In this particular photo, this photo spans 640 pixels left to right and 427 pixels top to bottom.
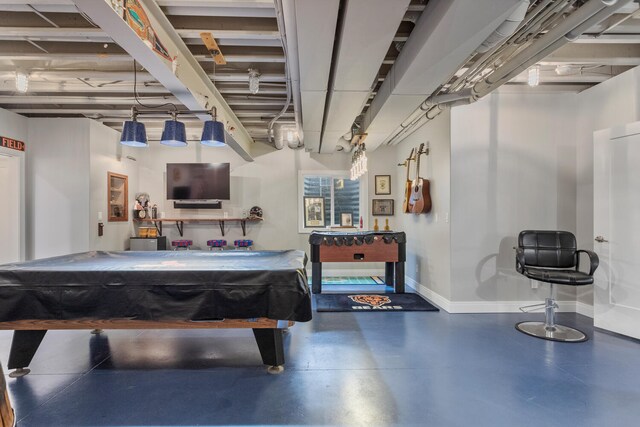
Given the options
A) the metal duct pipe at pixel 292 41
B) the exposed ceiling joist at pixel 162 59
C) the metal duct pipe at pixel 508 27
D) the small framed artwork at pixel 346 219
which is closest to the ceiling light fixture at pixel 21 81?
the exposed ceiling joist at pixel 162 59

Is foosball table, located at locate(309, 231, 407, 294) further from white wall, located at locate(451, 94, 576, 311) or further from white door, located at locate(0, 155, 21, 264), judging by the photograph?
white door, located at locate(0, 155, 21, 264)

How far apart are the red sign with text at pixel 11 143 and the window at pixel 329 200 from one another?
14.5ft

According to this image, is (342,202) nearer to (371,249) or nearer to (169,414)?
(371,249)

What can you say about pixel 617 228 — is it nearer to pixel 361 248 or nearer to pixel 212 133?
pixel 361 248

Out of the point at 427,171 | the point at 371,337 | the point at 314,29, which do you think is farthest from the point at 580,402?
the point at 427,171

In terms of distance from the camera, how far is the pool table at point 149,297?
96.1 inches

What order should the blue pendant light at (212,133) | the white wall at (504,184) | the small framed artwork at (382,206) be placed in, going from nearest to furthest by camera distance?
1. the blue pendant light at (212,133)
2. the white wall at (504,184)
3. the small framed artwork at (382,206)

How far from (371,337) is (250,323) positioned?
1384 millimetres

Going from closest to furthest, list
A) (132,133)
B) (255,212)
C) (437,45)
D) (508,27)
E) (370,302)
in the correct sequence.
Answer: (508,27)
(437,45)
(132,133)
(370,302)
(255,212)

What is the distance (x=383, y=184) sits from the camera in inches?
263

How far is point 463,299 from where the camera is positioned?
4.25 m

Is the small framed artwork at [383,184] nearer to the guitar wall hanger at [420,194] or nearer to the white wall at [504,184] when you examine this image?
the guitar wall hanger at [420,194]

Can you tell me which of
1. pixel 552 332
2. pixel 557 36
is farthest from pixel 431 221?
pixel 557 36

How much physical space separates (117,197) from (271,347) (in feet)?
15.8
